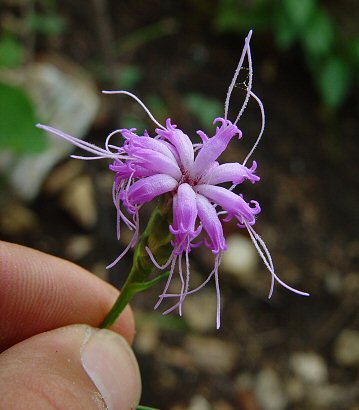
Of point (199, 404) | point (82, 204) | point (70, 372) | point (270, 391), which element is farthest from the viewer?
point (82, 204)

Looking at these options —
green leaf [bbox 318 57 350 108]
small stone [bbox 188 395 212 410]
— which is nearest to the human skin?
small stone [bbox 188 395 212 410]

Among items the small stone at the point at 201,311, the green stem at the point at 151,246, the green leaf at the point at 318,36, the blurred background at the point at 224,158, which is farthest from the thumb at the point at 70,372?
the green leaf at the point at 318,36

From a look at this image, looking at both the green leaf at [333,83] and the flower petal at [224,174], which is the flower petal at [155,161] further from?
the green leaf at [333,83]

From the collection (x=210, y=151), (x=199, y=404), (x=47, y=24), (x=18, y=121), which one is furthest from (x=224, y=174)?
(x=47, y=24)

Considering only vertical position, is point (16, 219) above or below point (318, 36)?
below

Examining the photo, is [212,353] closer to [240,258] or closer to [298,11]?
[240,258]

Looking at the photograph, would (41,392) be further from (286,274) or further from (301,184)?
(301,184)

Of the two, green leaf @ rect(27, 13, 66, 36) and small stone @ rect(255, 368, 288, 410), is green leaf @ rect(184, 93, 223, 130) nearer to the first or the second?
green leaf @ rect(27, 13, 66, 36)
